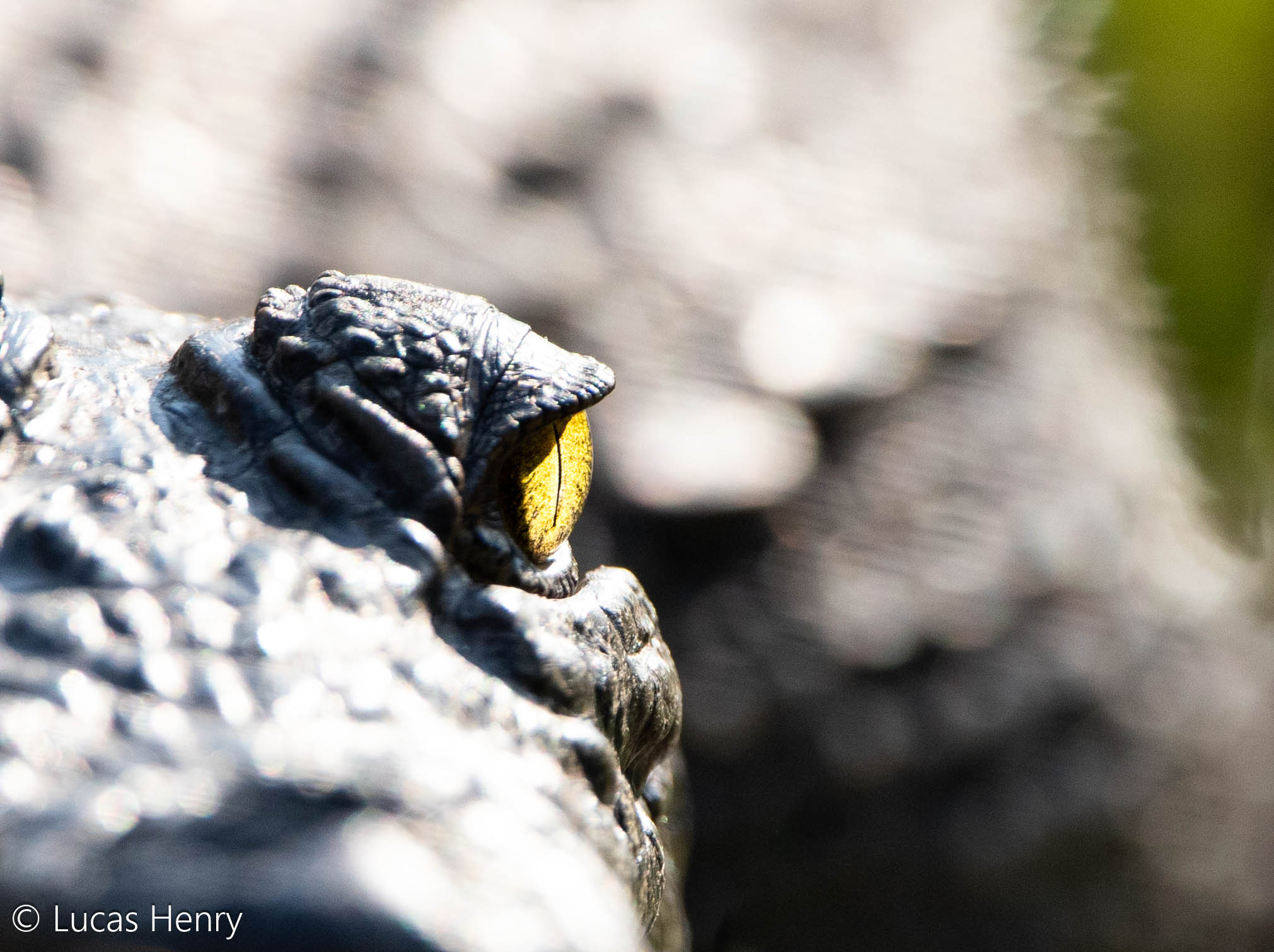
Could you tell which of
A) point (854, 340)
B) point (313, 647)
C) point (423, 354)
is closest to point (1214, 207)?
point (854, 340)

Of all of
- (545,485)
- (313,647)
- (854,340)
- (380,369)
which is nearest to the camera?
(313,647)

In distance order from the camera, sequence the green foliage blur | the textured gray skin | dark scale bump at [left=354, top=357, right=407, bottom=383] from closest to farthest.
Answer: the textured gray skin → dark scale bump at [left=354, top=357, right=407, bottom=383] → the green foliage blur

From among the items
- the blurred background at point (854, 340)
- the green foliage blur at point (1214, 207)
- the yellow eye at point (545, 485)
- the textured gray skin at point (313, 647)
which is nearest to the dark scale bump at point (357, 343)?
the textured gray skin at point (313, 647)

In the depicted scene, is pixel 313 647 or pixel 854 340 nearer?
pixel 313 647

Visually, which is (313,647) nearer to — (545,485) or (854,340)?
(545,485)

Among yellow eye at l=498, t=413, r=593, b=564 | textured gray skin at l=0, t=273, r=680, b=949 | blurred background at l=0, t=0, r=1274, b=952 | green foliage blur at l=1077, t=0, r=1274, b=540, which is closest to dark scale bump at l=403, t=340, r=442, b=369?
textured gray skin at l=0, t=273, r=680, b=949

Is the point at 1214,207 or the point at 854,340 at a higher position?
the point at 1214,207

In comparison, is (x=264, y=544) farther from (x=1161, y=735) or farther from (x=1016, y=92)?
(x=1016, y=92)

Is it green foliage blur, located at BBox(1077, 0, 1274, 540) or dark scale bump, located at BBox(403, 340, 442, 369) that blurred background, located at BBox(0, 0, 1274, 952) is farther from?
dark scale bump, located at BBox(403, 340, 442, 369)
